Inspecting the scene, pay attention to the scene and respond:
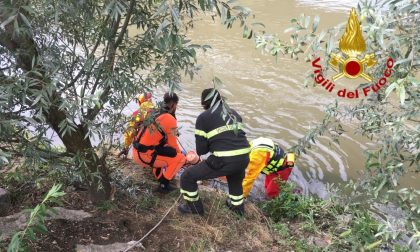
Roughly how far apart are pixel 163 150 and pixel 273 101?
398cm

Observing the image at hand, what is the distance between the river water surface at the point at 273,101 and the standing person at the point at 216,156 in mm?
1902

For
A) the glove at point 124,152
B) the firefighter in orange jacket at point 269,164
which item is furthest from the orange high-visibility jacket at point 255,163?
the glove at point 124,152

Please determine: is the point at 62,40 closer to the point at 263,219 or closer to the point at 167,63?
the point at 167,63

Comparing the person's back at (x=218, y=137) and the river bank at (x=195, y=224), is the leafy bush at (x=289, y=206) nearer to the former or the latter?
the river bank at (x=195, y=224)

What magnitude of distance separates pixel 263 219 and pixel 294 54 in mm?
2658

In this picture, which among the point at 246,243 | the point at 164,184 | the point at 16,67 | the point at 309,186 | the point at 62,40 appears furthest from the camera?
the point at 309,186

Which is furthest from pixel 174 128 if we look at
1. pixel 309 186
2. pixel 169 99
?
pixel 309 186

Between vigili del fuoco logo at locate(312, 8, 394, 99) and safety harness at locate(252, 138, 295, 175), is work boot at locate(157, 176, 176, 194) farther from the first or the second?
vigili del fuoco logo at locate(312, 8, 394, 99)

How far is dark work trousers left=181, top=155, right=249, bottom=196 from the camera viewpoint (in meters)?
4.65

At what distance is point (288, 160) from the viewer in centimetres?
570

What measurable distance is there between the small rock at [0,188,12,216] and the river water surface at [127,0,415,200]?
3.39 m

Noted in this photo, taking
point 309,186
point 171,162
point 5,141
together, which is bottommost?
point 309,186

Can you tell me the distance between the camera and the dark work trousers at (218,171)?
4.65 m

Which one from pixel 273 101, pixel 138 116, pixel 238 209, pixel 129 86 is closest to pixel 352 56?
pixel 129 86
